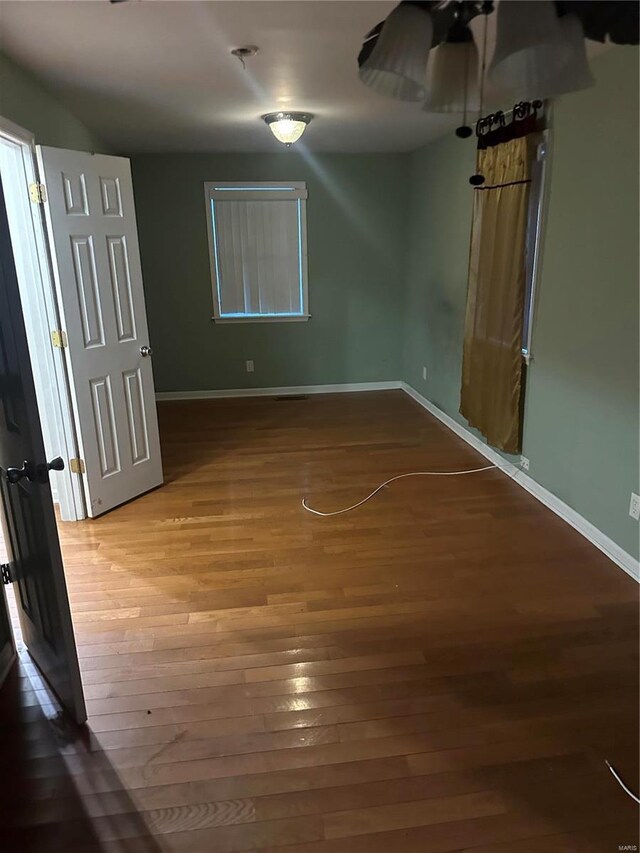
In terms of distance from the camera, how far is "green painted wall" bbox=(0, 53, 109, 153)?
2.63 metres

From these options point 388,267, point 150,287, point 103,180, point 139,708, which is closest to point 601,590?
point 139,708

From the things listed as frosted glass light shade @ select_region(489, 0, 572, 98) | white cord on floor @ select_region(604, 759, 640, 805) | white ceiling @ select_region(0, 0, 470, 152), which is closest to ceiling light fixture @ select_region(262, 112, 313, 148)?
white ceiling @ select_region(0, 0, 470, 152)

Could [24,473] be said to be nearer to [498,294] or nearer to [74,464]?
[74,464]

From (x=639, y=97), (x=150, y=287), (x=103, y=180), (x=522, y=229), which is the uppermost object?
(x=639, y=97)

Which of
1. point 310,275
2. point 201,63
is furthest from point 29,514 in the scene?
point 310,275

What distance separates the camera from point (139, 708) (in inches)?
79.7

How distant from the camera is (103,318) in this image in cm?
338

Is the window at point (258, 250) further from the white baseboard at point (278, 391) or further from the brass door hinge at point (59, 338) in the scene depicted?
the brass door hinge at point (59, 338)

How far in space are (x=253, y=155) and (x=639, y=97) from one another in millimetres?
3889

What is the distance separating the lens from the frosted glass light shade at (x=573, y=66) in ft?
3.37

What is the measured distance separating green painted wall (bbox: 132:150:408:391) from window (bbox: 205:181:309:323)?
3.6 inches

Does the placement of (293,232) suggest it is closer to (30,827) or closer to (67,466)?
(67,466)

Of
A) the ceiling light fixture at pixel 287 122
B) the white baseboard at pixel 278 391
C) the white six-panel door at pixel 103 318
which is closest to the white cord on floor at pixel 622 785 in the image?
the white six-panel door at pixel 103 318

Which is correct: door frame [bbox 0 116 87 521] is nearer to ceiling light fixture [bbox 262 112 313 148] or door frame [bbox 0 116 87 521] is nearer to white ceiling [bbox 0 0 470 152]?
white ceiling [bbox 0 0 470 152]
